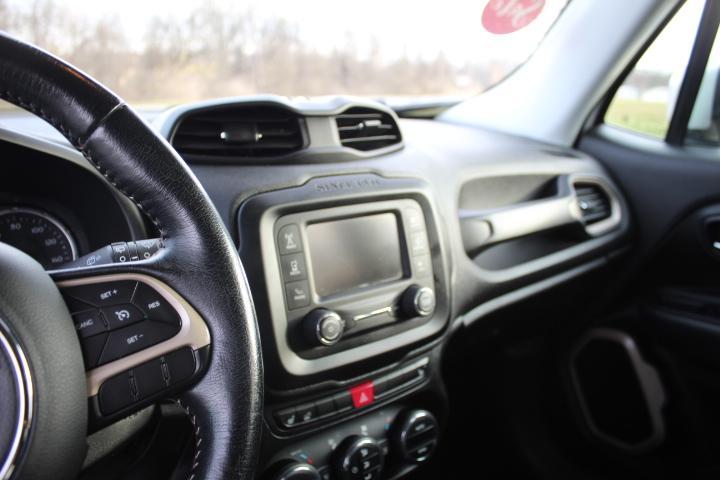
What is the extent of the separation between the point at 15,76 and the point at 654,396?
6.24ft

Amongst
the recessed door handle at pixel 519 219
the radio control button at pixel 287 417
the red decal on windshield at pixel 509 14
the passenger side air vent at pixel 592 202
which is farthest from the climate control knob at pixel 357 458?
the red decal on windshield at pixel 509 14

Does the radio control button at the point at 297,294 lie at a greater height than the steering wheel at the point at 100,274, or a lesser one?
lesser

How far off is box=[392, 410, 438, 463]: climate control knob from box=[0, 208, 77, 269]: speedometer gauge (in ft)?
2.47

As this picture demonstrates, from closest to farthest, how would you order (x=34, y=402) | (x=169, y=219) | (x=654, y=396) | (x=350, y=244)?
(x=34, y=402) < (x=169, y=219) < (x=350, y=244) < (x=654, y=396)

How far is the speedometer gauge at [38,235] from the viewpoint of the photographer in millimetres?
1039

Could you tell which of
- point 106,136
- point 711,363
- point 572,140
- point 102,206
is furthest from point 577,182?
point 106,136

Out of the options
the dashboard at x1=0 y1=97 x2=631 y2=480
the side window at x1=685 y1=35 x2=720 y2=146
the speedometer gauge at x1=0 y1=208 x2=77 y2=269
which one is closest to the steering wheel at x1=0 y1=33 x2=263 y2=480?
the dashboard at x1=0 y1=97 x2=631 y2=480

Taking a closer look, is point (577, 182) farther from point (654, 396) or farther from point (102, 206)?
point (102, 206)

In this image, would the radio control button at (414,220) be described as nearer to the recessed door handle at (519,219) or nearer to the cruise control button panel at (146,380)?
the recessed door handle at (519,219)

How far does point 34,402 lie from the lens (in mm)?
632

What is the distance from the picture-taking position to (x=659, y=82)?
1974 mm

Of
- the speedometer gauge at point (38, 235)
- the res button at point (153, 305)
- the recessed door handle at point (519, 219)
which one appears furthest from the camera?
the recessed door handle at point (519, 219)

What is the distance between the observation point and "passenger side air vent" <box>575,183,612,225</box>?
1.85 metres

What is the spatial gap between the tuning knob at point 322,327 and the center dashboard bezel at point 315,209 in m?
0.04
